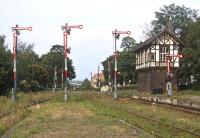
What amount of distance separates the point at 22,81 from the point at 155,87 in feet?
61.6

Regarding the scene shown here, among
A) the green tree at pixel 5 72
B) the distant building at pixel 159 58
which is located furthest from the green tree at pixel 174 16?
the green tree at pixel 5 72

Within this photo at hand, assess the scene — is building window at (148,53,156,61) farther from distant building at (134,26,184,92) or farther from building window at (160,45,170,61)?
building window at (160,45,170,61)

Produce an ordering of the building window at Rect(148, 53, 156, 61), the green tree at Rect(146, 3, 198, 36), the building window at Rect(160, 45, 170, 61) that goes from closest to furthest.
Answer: the building window at Rect(148, 53, 156, 61) < the building window at Rect(160, 45, 170, 61) < the green tree at Rect(146, 3, 198, 36)

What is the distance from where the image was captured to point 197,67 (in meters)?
73.6

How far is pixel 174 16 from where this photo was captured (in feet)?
358

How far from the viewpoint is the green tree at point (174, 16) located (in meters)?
108

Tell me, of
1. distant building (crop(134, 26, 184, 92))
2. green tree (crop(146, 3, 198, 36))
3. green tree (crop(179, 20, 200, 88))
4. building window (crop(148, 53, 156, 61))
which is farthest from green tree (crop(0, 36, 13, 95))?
green tree (crop(146, 3, 198, 36))

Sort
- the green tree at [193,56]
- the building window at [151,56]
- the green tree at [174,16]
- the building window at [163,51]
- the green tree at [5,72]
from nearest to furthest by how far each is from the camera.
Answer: the green tree at [5,72], the green tree at [193,56], the building window at [151,56], the building window at [163,51], the green tree at [174,16]

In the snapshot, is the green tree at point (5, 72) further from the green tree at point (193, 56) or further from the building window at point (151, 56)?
the green tree at point (193, 56)

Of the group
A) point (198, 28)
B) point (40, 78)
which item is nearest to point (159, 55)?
point (198, 28)

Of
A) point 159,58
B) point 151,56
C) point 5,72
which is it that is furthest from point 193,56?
point 5,72

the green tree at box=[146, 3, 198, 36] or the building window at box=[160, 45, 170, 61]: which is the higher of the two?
the green tree at box=[146, 3, 198, 36]

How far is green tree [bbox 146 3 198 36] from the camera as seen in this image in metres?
108

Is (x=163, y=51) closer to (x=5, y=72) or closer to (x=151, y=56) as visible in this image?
(x=151, y=56)
